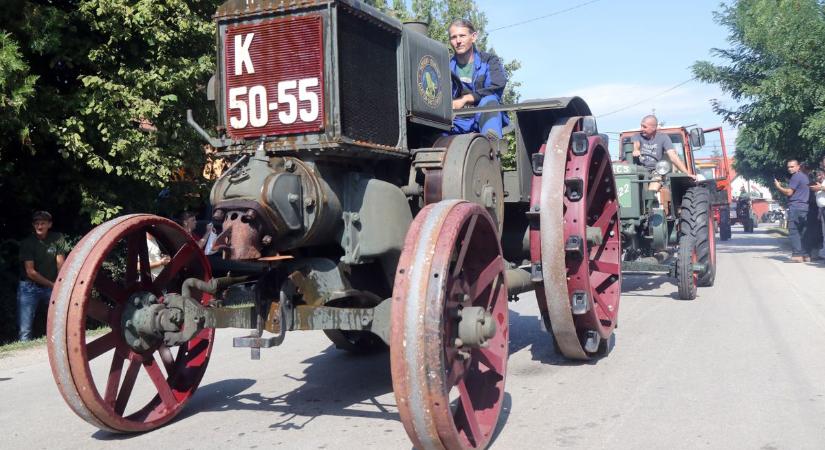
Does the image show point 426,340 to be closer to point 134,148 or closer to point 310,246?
point 310,246

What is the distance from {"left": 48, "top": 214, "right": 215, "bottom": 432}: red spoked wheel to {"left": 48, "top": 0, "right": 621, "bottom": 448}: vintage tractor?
0.01 m

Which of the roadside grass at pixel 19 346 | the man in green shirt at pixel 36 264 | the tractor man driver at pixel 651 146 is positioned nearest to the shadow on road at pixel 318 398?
the roadside grass at pixel 19 346

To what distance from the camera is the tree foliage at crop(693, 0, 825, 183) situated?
49.0 feet

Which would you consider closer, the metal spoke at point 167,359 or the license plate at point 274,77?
the license plate at point 274,77

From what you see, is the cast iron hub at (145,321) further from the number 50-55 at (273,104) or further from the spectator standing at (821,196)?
the spectator standing at (821,196)

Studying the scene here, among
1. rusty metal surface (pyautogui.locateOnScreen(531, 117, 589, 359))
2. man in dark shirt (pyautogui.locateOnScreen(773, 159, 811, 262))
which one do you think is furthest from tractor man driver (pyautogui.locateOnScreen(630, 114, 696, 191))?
rusty metal surface (pyautogui.locateOnScreen(531, 117, 589, 359))

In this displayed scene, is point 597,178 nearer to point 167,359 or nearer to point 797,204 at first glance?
point 167,359

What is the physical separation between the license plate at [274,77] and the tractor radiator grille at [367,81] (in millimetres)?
149

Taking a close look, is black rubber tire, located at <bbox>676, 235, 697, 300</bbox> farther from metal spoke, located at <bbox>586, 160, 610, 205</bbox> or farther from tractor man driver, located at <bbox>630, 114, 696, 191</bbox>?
metal spoke, located at <bbox>586, 160, 610, 205</bbox>

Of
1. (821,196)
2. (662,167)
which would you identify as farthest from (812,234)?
(662,167)

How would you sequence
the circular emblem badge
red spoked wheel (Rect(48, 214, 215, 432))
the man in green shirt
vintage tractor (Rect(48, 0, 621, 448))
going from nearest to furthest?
1. vintage tractor (Rect(48, 0, 621, 448))
2. red spoked wheel (Rect(48, 214, 215, 432))
3. the circular emblem badge
4. the man in green shirt

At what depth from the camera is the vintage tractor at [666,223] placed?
9.59 metres

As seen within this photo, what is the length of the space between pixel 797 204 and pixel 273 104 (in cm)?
1418

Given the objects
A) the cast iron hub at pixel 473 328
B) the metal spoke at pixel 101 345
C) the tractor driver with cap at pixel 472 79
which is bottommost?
the metal spoke at pixel 101 345
